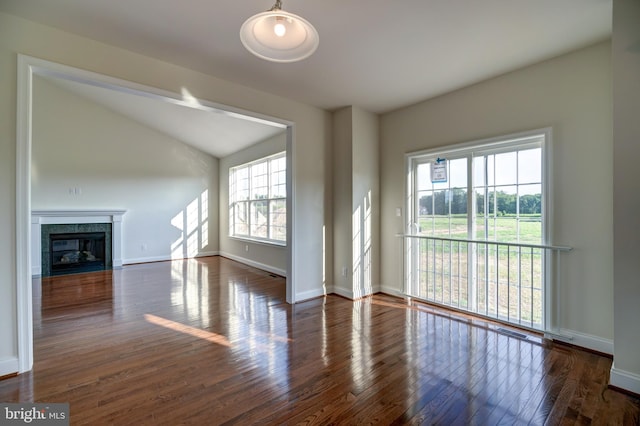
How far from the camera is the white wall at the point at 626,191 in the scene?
1.93 m

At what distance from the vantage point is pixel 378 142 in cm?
435

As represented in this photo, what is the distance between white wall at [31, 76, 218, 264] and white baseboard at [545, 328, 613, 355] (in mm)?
7303

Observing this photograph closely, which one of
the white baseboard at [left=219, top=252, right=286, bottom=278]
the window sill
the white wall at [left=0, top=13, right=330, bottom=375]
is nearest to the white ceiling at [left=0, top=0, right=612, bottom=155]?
the white wall at [left=0, top=13, right=330, bottom=375]

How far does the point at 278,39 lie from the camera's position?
157 centimetres

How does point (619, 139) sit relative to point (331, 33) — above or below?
below

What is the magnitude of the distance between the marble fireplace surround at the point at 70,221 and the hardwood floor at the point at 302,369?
242 centimetres

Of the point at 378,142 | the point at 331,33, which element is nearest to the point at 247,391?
the point at 331,33

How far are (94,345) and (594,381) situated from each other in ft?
13.3

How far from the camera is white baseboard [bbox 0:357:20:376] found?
2.08m

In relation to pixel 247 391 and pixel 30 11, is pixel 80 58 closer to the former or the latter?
pixel 30 11

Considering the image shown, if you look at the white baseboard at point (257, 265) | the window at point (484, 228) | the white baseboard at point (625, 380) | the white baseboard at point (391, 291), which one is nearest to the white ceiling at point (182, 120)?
the white baseboard at point (257, 265)

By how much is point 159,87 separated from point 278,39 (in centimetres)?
185

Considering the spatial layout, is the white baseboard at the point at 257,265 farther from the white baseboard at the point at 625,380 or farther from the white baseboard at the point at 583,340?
the white baseboard at the point at 625,380

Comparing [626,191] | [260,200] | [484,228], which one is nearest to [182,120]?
[260,200]
